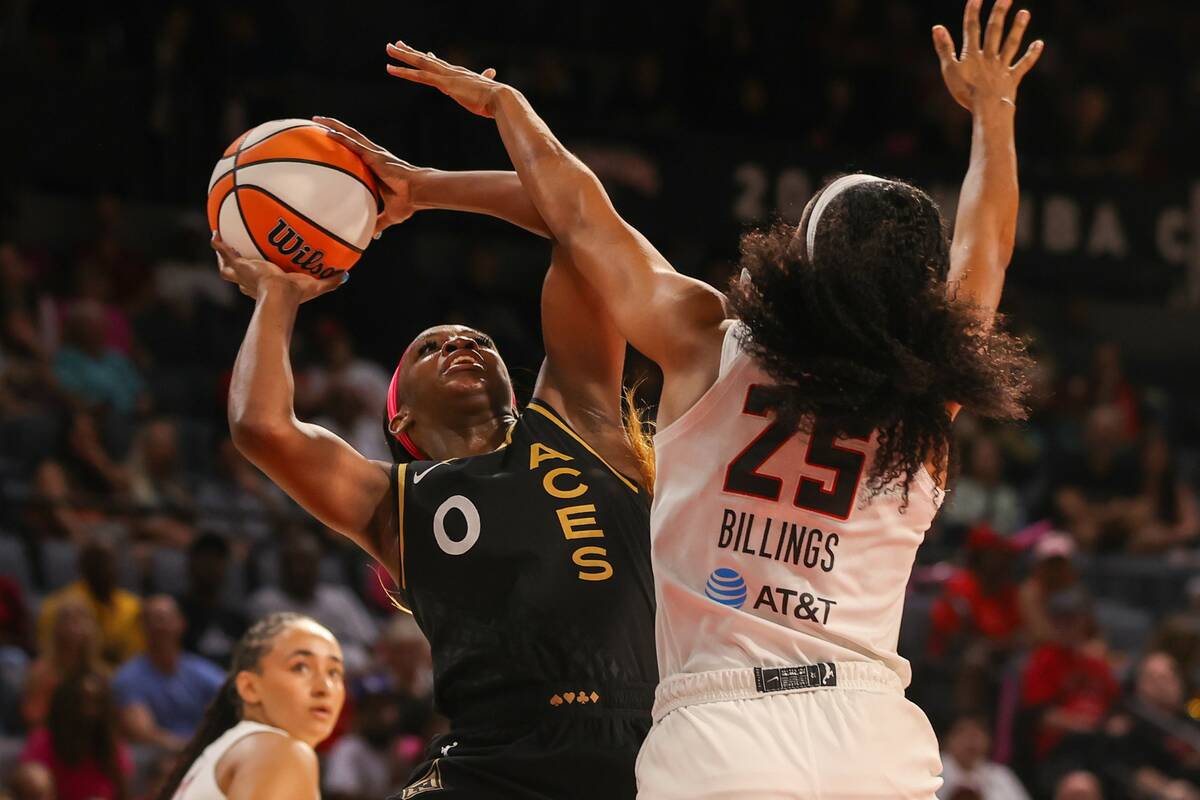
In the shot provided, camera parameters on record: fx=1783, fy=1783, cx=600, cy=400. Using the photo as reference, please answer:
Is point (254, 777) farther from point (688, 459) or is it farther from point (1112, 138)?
point (1112, 138)

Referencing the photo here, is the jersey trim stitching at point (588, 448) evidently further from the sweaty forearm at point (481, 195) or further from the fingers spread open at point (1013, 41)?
the fingers spread open at point (1013, 41)

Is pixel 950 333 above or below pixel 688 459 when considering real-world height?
above

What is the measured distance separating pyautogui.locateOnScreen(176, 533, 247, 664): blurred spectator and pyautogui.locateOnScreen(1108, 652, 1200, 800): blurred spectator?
173 inches

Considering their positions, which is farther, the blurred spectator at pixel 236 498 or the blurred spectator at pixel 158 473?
the blurred spectator at pixel 236 498

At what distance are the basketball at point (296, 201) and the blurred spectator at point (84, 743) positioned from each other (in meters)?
3.61

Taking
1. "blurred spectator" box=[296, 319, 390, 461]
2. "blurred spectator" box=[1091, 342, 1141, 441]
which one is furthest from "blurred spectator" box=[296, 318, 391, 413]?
"blurred spectator" box=[1091, 342, 1141, 441]

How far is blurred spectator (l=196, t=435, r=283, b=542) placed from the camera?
32.1ft

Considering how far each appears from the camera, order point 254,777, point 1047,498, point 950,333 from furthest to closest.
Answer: point 1047,498 < point 254,777 < point 950,333

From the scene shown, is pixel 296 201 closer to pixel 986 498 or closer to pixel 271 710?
pixel 271 710

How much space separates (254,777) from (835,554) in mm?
2266

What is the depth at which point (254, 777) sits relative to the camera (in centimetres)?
463

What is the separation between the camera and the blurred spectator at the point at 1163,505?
38.1ft

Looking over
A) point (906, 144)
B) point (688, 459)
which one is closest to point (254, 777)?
point (688, 459)

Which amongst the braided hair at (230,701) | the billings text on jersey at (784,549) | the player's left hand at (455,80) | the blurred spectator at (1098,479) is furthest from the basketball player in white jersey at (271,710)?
the blurred spectator at (1098,479)
